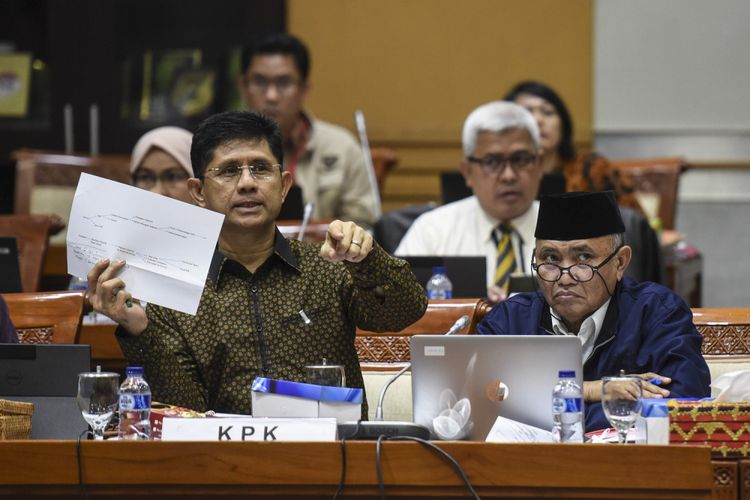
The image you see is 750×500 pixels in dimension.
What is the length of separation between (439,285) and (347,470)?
182 centimetres

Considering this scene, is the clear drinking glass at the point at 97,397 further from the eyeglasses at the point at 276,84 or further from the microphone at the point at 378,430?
the eyeglasses at the point at 276,84

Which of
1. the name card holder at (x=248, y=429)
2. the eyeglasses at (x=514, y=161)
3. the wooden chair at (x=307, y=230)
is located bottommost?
the name card holder at (x=248, y=429)

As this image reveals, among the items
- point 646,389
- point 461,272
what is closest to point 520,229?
point 461,272

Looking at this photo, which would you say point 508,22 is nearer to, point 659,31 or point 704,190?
point 659,31

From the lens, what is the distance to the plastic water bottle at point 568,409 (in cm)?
236

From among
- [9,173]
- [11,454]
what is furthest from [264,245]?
[9,173]

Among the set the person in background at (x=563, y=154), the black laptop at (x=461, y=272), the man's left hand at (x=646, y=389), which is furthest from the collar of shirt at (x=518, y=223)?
the man's left hand at (x=646, y=389)

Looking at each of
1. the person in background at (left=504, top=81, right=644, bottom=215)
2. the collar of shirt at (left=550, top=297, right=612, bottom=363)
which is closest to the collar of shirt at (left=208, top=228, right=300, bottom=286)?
the collar of shirt at (left=550, top=297, right=612, bottom=363)

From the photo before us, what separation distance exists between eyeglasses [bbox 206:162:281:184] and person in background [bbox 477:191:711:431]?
66 cm

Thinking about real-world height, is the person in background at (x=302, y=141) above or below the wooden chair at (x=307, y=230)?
above

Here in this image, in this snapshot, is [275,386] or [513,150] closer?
[275,386]

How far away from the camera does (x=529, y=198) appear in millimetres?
4738

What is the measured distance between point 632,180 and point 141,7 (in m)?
3.12

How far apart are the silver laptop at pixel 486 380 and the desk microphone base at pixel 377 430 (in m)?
0.13
